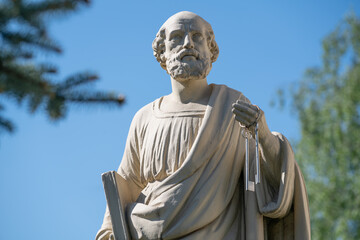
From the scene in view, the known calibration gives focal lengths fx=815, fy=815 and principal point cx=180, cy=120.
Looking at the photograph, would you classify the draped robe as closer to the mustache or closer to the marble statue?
the marble statue

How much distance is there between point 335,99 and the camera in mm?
21609

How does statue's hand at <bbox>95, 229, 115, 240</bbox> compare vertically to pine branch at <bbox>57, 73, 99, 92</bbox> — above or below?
below

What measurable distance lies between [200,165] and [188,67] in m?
1.04

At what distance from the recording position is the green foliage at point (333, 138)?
19219mm

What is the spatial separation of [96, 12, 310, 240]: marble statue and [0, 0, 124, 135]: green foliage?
317cm

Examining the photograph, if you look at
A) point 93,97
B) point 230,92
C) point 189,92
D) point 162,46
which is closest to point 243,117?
point 230,92

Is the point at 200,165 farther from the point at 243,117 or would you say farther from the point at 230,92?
the point at 230,92

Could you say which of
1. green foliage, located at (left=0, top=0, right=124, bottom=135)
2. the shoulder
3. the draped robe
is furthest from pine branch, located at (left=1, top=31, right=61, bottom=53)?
the shoulder

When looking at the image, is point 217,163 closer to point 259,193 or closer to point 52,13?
point 259,193

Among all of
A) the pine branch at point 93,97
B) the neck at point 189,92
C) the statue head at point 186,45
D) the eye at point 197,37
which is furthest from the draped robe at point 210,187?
the pine branch at point 93,97

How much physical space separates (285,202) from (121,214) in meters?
1.55

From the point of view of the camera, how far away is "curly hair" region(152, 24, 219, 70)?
8.38 metres

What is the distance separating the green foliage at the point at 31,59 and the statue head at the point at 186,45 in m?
3.64

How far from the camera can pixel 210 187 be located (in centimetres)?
762
